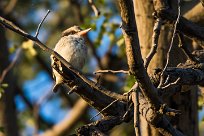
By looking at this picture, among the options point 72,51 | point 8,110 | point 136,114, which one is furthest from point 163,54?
point 8,110

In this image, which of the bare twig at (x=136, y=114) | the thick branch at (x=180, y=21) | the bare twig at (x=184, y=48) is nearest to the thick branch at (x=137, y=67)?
the bare twig at (x=136, y=114)

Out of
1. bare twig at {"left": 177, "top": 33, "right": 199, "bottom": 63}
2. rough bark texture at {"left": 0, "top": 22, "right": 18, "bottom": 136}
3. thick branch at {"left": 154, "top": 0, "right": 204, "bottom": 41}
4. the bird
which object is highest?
rough bark texture at {"left": 0, "top": 22, "right": 18, "bottom": 136}

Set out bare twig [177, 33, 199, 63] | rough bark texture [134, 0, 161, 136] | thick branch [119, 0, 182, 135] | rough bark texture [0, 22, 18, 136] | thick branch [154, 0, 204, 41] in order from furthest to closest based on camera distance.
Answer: rough bark texture [0, 22, 18, 136] < rough bark texture [134, 0, 161, 136] < thick branch [154, 0, 204, 41] < bare twig [177, 33, 199, 63] < thick branch [119, 0, 182, 135]

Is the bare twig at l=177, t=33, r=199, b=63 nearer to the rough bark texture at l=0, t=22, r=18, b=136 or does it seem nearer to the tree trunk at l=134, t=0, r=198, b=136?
the tree trunk at l=134, t=0, r=198, b=136

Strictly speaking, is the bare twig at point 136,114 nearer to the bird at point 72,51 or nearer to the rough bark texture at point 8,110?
the bird at point 72,51

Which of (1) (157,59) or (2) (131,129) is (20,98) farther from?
(1) (157,59)

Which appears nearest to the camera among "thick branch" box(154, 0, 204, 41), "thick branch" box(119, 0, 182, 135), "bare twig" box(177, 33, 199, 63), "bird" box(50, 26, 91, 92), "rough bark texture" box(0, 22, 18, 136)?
"thick branch" box(119, 0, 182, 135)

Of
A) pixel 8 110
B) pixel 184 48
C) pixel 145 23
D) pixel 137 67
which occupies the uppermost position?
pixel 8 110

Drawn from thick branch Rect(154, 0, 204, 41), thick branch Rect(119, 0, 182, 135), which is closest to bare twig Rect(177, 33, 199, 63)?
thick branch Rect(154, 0, 204, 41)

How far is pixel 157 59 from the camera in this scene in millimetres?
4953

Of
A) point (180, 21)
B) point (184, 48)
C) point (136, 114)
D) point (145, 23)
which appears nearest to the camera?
point (136, 114)

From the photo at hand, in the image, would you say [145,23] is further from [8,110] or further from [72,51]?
[8,110]

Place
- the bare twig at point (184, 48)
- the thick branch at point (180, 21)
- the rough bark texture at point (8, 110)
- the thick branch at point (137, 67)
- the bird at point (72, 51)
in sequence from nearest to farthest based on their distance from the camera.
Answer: the thick branch at point (137, 67), the bare twig at point (184, 48), the thick branch at point (180, 21), the bird at point (72, 51), the rough bark texture at point (8, 110)

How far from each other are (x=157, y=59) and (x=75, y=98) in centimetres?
483
